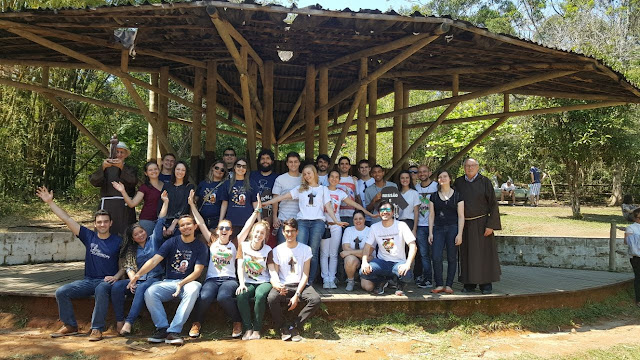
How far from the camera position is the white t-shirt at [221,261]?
17.1 ft

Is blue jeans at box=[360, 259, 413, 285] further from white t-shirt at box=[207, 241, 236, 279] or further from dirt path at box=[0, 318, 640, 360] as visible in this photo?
white t-shirt at box=[207, 241, 236, 279]

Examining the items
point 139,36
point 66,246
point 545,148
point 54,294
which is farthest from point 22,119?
point 545,148

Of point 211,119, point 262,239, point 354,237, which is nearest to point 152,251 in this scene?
point 262,239

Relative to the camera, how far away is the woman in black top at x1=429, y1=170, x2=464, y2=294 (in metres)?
6.02

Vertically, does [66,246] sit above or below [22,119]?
below

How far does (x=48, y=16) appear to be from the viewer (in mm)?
5617

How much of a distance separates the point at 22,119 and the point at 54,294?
1003 centimetres

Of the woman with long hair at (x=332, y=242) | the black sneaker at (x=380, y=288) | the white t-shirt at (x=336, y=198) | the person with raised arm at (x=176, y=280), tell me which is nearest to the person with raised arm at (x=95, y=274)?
the person with raised arm at (x=176, y=280)

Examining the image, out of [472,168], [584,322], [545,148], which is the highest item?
[545,148]

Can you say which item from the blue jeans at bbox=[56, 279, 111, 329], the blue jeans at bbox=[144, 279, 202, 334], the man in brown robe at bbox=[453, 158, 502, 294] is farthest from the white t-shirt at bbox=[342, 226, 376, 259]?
the blue jeans at bbox=[56, 279, 111, 329]

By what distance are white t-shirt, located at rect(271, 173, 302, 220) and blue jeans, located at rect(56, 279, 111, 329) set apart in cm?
205

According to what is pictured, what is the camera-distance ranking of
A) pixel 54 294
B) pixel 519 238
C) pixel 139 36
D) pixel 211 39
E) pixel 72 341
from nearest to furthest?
pixel 72 341 < pixel 54 294 < pixel 139 36 < pixel 211 39 < pixel 519 238

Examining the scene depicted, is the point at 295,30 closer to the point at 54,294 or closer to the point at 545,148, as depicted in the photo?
the point at 54,294

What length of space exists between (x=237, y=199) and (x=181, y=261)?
973 mm
